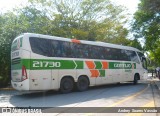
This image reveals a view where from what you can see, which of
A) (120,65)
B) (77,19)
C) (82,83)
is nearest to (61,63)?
(82,83)

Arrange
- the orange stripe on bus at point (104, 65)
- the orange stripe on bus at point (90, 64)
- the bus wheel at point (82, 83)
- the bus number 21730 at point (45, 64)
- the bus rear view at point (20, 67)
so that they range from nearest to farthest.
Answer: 1. the bus rear view at point (20, 67)
2. the bus number 21730 at point (45, 64)
3. the bus wheel at point (82, 83)
4. the orange stripe on bus at point (90, 64)
5. the orange stripe on bus at point (104, 65)

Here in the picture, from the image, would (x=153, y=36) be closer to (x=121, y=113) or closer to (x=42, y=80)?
(x=42, y=80)

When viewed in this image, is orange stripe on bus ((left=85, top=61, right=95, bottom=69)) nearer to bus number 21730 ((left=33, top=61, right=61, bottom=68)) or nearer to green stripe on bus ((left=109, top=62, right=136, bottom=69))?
green stripe on bus ((left=109, top=62, right=136, bottom=69))

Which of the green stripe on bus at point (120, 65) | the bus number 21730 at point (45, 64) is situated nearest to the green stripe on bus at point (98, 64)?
the green stripe on bus at point (120, 65)

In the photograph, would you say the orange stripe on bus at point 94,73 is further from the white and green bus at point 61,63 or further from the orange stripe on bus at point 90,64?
the orange stripe on bus at point 90,64

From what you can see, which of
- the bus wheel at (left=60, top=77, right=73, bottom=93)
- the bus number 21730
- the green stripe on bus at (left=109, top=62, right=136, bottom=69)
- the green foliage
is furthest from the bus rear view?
the green foliage

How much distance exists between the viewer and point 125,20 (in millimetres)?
29297

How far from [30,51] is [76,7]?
50.9 feet

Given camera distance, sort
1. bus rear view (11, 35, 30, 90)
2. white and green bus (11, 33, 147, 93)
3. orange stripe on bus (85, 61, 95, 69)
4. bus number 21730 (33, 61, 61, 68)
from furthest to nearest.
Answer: orange stripe on bus (85, 61, 95, 69) → bus number 21730 (33, 61, 61, 68) → white and green bus (11, 33, 147, 93) → bus rear view (11, 35, 30, 90)

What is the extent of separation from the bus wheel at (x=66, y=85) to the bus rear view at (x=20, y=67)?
91.3 inches

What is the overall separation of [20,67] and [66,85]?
2867 mm

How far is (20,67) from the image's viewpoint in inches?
465

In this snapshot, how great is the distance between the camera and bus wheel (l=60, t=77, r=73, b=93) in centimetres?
1321

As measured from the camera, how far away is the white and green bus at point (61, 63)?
1175cm
